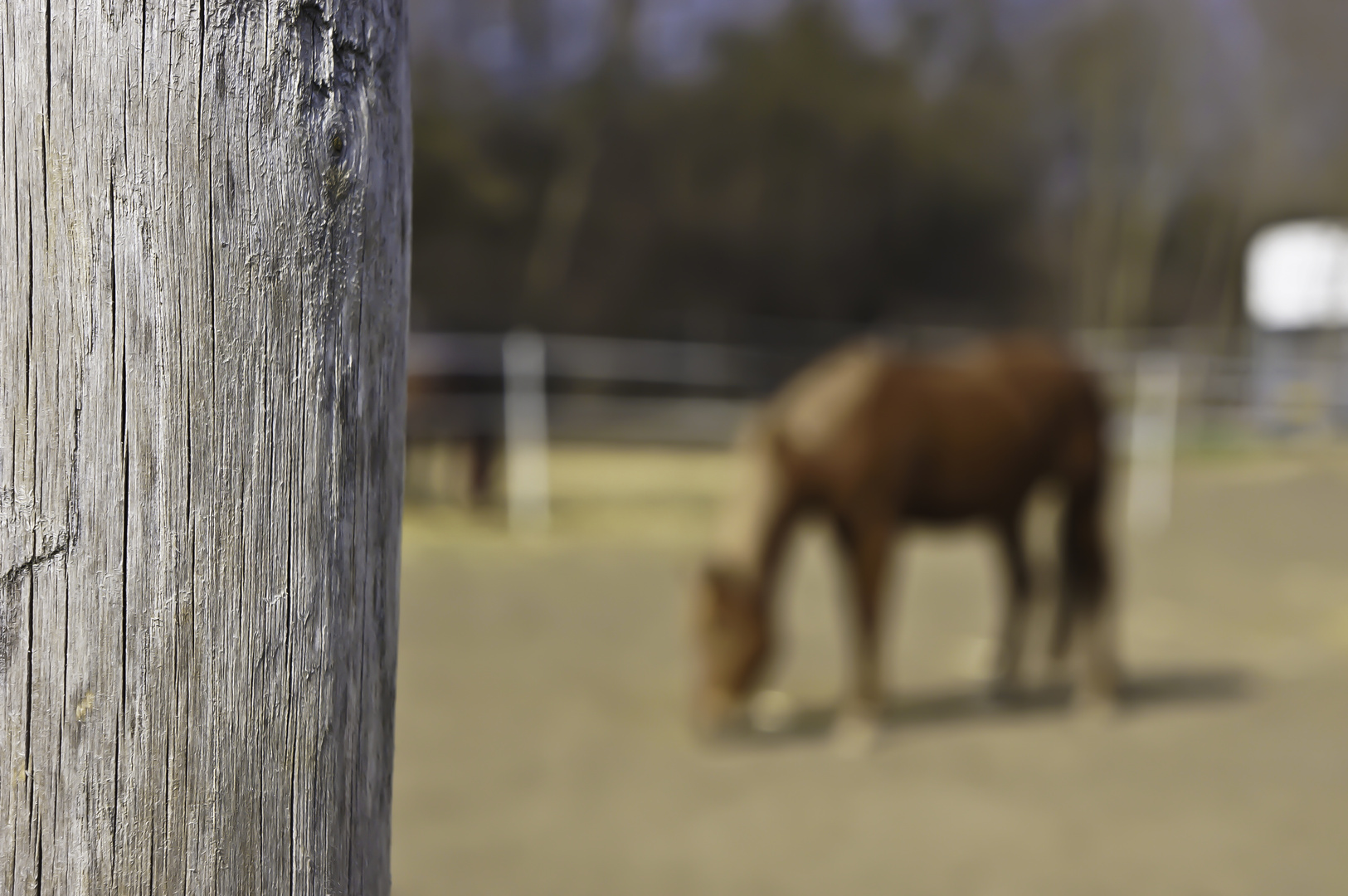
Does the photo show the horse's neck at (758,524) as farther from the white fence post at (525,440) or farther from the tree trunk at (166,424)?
the white fence post at (525,440)

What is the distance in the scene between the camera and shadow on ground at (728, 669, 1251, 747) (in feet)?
14.3

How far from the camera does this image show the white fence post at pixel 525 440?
824 centimetres

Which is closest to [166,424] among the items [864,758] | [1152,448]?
[864,758]

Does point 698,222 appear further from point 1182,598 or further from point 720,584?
point 720,584

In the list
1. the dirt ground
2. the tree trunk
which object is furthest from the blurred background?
the tree trunk

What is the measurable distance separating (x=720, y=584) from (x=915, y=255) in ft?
37.9

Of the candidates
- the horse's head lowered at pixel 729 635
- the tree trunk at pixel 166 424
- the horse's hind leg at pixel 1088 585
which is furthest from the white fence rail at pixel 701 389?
the tree trunk at pixel 166 424

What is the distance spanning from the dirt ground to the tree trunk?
2562 mm

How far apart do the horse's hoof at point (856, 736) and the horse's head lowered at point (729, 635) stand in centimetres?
41

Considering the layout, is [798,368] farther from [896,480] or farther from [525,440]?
[896,480]

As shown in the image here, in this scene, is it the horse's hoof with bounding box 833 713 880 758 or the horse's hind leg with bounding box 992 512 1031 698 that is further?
the horse's hind leg with bounding box 992 512 1031 698

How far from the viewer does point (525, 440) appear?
33.2ft

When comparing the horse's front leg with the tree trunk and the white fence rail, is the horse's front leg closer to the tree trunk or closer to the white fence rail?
the tree trunk

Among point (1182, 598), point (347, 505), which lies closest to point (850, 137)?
point (1182, 598)
